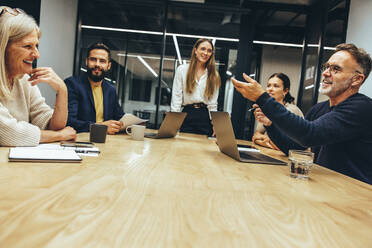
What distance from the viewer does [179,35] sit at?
5.39 metres

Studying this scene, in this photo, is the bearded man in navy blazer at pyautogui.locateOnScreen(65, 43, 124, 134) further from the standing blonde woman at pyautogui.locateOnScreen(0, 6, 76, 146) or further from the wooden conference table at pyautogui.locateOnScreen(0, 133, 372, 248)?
the wooden conference table at pyautogui.locateOnScreen(0, 133, 372, 248)

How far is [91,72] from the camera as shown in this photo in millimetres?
2775

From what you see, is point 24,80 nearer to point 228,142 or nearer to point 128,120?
point 128,120

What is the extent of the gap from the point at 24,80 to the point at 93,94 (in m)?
1.13

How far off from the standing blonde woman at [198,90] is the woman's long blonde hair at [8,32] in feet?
4.68

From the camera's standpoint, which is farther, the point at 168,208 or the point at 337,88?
the point at 337,88

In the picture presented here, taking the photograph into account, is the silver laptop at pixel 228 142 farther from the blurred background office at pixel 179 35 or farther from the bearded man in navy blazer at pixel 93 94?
the blurred background office at pixel 179 35

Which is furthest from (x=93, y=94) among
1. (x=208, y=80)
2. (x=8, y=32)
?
(x=8, y=32)

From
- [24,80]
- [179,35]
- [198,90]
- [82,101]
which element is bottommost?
[82,101]

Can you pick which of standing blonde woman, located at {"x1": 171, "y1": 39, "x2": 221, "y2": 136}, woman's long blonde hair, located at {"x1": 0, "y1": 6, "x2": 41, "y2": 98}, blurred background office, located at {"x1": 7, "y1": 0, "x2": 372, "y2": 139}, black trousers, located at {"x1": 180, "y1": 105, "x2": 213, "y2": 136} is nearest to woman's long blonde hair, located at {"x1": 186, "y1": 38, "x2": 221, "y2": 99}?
standing blonde woman, located at {"x1": 171, "y1": 39, "x2": 221, "y2": 136}

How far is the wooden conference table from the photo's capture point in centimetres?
41

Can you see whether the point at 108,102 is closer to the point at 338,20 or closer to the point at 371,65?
the point at 371,65

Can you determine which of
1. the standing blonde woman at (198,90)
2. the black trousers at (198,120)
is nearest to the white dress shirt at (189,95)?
the standing blonde woman at (198,90)

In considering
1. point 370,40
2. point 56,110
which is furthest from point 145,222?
point 370,40
